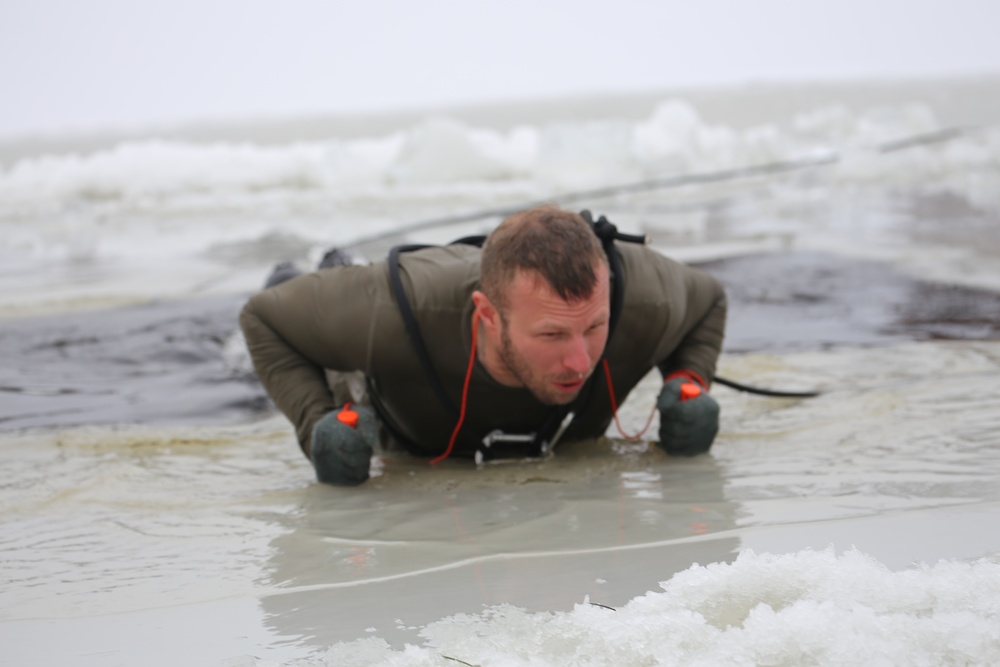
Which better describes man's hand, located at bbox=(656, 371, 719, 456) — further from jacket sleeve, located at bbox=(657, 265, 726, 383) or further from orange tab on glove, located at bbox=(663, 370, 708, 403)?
jacket sleeve, located at bbox=(657, 265, 726, 383)

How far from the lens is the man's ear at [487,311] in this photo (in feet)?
9.10

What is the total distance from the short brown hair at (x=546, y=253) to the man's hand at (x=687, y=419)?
20.2 inches

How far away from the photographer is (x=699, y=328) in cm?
333

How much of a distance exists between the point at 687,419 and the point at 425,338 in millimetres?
734

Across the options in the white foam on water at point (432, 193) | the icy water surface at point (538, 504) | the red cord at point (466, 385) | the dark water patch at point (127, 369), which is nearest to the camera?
the icy water surface at point (538, 504)

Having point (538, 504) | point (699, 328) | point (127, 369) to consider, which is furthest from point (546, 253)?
point (127, 369)

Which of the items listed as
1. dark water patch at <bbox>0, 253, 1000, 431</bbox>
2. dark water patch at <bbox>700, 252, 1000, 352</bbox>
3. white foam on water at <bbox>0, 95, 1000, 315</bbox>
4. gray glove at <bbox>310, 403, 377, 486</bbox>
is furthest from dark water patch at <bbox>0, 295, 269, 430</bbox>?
dark water patch at <bbox>700, 252, 1000, 352</bbox>

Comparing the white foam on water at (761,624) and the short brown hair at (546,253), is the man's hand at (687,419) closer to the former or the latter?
the short brown hair at (546,253)

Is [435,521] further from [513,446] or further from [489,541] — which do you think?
[513,446]

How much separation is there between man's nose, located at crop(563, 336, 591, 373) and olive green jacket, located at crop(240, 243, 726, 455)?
0.97 ft

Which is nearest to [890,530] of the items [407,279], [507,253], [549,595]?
[549,595]

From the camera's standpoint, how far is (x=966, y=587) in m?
1.78

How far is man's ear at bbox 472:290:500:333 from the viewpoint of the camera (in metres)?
2.77

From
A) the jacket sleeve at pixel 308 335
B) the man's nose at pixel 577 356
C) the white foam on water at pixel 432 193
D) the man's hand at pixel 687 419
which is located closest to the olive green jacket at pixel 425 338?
the jacket sleeve at pixel 308 335
